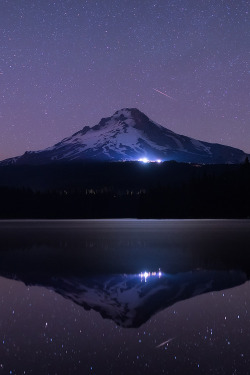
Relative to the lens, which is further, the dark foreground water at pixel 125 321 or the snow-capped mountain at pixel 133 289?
the snow-capped mountain at pixel 133 289

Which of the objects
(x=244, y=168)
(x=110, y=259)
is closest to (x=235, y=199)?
(x=244, y=168)

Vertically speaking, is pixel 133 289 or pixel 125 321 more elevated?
pixel 125 321

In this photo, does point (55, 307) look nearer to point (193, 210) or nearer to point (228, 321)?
point (228, 321)

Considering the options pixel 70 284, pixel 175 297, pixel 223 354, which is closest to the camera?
pixel 223 354

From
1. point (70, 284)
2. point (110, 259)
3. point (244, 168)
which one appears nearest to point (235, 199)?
point (244, 168)

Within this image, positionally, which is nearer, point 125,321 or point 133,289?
point 125,321

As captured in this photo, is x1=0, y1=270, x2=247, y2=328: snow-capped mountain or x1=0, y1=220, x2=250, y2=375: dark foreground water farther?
x1=0, y1=270, x2=247, y2=328: snow-capped mountain

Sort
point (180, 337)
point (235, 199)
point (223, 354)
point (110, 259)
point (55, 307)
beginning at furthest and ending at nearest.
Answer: point (235, 199), point (110, 259), point (55, 307), point (180, 337), point (223, 354)

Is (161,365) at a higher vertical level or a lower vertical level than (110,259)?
higher

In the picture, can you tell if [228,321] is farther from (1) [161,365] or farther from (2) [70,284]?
(2) [70,284]

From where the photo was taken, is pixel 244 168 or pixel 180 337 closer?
pixel 180 337
